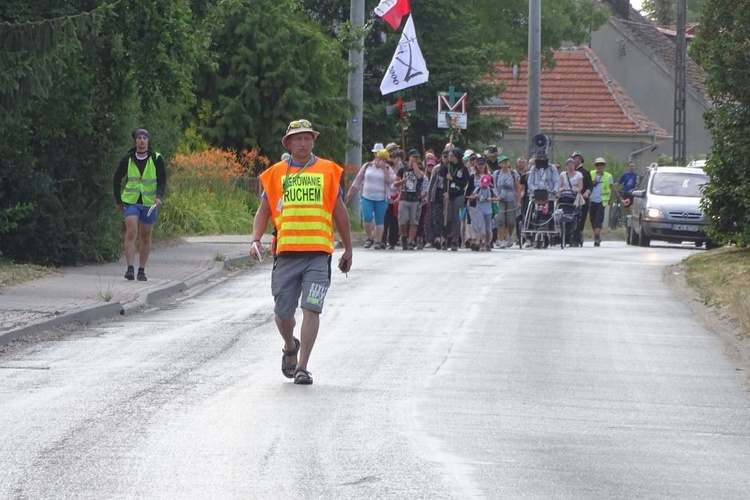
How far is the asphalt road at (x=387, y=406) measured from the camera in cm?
771

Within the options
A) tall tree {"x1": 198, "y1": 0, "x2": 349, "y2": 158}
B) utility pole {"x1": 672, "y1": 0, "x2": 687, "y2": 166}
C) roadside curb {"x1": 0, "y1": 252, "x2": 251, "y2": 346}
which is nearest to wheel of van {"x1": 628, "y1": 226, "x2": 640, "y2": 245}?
tall tree {"x1": 198, "y1": 0, "x2": 349, "y2": 158}

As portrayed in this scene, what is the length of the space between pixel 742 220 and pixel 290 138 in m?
12.3

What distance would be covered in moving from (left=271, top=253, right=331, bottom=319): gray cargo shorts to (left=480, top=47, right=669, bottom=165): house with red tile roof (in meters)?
46.2

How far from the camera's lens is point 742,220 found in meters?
21.9

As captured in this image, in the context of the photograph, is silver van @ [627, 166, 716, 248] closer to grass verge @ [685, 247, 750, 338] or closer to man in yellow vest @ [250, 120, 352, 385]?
grass verge @ [685, 247, 750, 338]

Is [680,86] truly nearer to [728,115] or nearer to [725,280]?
[728,115]

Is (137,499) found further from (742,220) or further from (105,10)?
(742,220)

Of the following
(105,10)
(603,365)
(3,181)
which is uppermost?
(105,10)

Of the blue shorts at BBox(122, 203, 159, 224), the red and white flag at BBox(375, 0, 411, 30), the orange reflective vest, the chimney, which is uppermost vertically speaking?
the chimney

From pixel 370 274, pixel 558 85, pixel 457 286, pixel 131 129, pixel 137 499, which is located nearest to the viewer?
pixel 137 499

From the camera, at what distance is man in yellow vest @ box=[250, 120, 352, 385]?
431 inches

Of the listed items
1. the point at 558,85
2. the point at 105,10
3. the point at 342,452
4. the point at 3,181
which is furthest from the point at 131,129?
the point at 558,85

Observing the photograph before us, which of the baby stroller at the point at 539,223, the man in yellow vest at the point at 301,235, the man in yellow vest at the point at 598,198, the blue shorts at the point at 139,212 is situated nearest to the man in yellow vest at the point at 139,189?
the blue shorts at the point at 139,212

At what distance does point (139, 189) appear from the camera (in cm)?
1858
